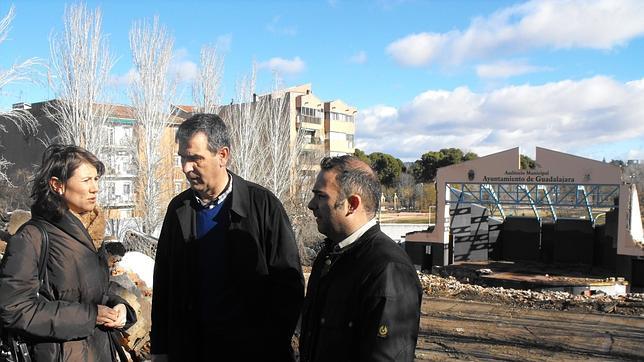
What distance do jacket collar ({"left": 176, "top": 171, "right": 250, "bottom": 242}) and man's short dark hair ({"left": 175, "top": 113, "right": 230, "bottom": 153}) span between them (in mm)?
191

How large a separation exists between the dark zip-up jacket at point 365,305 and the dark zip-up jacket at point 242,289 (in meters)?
0.35

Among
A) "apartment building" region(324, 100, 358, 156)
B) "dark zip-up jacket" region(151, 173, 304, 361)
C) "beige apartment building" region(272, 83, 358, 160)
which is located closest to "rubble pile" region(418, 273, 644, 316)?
"dark zip-up jacket" region(151, 173, 304, 361)

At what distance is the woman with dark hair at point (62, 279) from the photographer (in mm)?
2090

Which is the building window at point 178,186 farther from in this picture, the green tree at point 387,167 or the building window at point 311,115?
the green tree at point 387,167

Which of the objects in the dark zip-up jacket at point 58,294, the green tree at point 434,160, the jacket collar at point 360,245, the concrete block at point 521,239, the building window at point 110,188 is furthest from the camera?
the green tree at point 434,160

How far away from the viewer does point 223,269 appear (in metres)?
2.43

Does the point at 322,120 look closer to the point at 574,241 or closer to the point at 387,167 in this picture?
the point at 387,167

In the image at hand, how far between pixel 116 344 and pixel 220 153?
103 cm

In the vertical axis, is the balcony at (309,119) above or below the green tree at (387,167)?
above

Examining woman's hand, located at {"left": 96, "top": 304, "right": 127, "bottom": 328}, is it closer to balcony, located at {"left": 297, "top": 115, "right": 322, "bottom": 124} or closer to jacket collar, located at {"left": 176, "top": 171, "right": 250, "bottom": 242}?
jacket collar, located at {"left": 176, "top": 171, "right": 250, "bottom": 242}

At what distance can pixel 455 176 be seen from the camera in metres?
20.0

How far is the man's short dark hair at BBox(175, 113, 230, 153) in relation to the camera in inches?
97.5

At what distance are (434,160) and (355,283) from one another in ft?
182

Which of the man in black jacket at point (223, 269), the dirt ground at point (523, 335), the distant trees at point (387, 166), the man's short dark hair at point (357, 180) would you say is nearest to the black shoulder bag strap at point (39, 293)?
the man in black jacket at point (223, 269)
